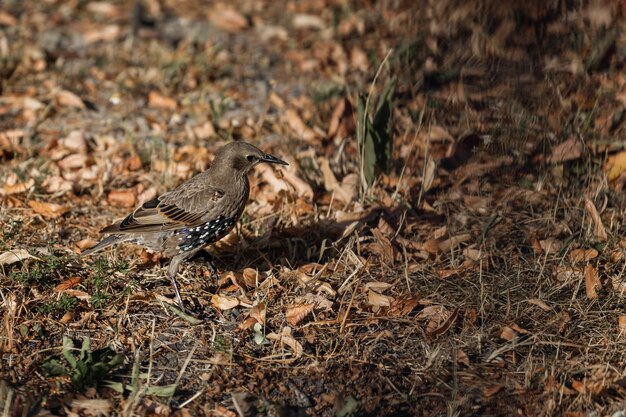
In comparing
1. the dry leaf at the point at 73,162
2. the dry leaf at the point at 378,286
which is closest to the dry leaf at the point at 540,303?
the dry leaf at the point at 378,286

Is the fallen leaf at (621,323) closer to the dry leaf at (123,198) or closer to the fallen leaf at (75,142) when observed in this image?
the dry leaf at (123,198)

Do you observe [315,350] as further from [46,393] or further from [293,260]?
[46,393]

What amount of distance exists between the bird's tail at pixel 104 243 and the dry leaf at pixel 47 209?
0.81m

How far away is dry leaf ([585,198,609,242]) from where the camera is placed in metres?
5.93

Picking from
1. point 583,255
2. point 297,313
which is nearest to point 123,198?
point 297,313

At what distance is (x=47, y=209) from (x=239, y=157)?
5.50 feet

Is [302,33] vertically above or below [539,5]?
below

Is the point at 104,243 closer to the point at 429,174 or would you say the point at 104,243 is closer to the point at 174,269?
the point at 174,269

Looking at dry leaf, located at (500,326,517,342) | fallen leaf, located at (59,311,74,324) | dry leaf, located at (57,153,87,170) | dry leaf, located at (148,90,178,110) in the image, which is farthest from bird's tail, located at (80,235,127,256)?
dry leaf, located at (148,90,178,110)

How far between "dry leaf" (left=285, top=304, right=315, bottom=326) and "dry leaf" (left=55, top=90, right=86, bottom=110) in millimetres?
3865

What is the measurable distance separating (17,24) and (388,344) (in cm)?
673

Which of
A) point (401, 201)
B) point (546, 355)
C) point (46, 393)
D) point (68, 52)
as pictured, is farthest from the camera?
point (68, 52)

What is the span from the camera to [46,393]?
448cm

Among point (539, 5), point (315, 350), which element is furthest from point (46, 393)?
point (539, 5)
